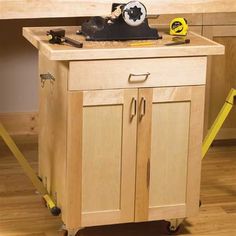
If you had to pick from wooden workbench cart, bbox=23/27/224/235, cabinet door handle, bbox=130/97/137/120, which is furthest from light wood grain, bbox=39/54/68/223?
cabinet door handle, bbox=130/97/137/120

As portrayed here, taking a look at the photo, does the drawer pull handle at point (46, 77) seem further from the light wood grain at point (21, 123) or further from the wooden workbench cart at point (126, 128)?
the light wood grain at point (21, 123)

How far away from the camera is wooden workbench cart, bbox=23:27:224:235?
2625mm

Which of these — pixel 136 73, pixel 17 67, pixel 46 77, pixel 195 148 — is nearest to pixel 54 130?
pixel 46 77

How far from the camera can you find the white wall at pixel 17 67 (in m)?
4.05

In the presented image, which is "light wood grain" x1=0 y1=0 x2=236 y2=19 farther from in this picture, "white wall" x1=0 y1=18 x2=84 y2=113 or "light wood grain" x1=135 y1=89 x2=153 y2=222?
"white wall" x1=0 y1=18 x2=84 y2=113

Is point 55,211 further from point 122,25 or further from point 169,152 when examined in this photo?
point 122,25

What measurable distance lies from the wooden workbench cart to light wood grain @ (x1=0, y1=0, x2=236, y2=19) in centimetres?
10

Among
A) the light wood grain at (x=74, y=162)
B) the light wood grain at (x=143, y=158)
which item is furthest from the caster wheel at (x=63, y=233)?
the light wood grain at (x=143, y=158)

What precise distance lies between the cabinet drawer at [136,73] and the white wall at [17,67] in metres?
1.46

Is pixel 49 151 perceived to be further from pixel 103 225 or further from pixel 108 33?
pixel 108 33

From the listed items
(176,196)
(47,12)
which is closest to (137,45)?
(47,12)

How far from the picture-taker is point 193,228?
3.03m

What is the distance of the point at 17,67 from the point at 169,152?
1573mm

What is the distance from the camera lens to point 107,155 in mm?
2715
